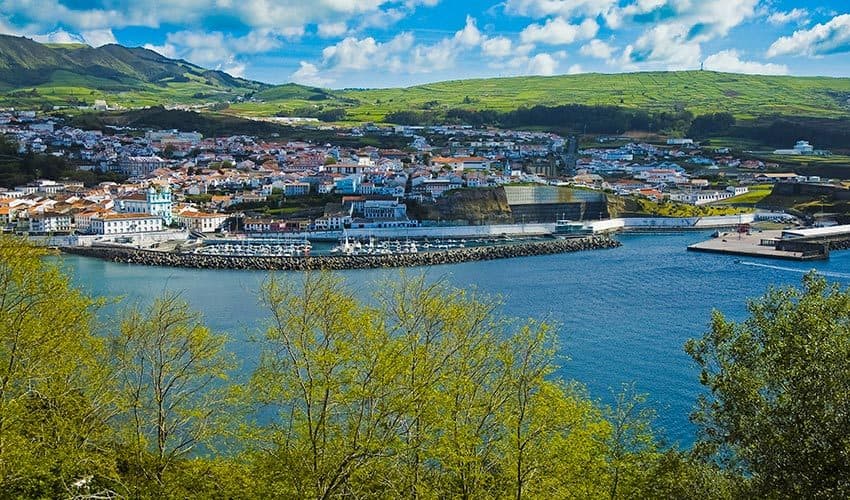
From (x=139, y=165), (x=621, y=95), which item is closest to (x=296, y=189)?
(x=139, y=165)

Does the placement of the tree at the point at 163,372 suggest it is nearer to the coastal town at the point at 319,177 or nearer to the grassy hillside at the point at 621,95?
the coastal town at the point at 319,177

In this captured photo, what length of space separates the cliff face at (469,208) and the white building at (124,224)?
8.87 meters

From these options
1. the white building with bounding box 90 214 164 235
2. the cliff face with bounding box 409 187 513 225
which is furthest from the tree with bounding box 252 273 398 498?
the cliff face with bounding box 409 187 513 225

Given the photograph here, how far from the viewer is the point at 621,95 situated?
6644 centimetres

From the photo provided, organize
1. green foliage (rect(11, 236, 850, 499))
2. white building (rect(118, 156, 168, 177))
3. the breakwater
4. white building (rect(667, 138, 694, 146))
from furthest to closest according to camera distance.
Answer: white building (rect(667, 138, 694, 146)), white building (rect(118, 156, 168, 177)), the breakwater, green foliage (rect(11, 236, 850, 499))

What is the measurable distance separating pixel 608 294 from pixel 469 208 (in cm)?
1196

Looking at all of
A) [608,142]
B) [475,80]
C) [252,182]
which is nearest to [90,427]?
[252,182]

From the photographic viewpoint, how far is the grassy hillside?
58219mm

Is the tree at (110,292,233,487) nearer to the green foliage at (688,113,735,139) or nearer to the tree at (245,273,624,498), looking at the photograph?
the tree at (245,273,624,498)

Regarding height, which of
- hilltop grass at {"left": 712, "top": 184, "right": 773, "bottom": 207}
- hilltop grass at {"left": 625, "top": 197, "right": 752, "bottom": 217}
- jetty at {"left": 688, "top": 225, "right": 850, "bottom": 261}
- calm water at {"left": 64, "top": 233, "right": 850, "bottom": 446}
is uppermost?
hilltop grass at {"left": 712, "top": 184, "right": 773, "bottom": 207}

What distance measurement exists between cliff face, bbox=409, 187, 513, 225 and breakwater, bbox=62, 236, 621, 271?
4.36 m

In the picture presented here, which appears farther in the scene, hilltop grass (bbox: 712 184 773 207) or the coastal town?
hilltop grass (bbox: 712 184 773 207)

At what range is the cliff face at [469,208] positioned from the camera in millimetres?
27562

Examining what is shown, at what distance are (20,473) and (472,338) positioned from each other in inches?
107
